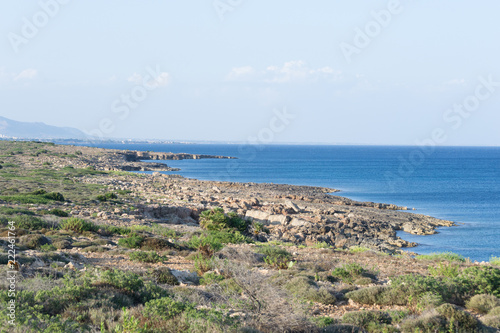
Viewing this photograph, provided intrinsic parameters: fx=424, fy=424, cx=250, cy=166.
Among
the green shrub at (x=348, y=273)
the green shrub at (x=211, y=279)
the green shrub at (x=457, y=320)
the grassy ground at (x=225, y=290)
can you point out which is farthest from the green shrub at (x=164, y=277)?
the green shrub at (x=457, y=320)

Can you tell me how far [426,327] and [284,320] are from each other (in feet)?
7.53

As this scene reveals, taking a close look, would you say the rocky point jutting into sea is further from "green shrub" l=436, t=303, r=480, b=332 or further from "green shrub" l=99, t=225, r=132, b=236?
"green shrub" l=436, t=303, r=480, b=332

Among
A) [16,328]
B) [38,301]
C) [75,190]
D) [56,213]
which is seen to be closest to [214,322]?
[16,328]

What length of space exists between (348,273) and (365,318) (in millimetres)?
3676

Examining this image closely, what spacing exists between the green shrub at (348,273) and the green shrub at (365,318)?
10.3ft

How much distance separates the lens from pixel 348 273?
35.0 ft

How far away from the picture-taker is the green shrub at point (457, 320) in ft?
21.5

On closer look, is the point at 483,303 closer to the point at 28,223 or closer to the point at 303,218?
the point at 28,223

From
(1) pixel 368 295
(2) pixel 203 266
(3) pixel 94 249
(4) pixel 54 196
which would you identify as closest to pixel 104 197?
(4) pixel 54 196

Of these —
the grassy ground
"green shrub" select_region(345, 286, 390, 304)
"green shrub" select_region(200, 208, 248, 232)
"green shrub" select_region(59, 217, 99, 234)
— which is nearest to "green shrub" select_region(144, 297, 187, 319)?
the grassy ground

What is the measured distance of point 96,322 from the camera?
6145 millimetres

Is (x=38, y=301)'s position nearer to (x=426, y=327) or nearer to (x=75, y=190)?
(x=426, y=327)

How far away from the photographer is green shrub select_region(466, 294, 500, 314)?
7.87 m

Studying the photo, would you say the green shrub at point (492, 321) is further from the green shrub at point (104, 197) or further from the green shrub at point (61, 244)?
the green shrub at point (104, 197)
